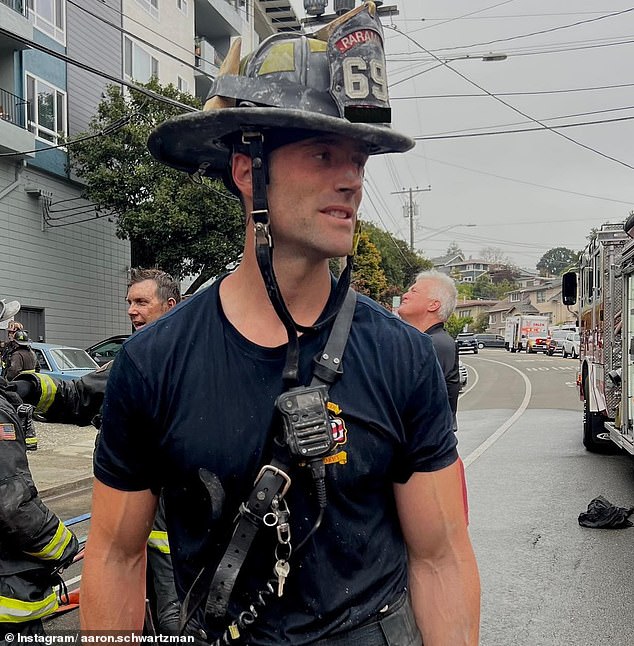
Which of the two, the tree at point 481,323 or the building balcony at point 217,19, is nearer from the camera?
the building balcony at point 217,19

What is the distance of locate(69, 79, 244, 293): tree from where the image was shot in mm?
20172

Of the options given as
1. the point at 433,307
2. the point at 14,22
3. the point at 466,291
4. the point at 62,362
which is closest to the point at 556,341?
the point at 14,22

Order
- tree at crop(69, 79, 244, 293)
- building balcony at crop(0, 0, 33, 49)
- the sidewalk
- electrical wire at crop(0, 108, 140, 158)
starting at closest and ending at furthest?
the sidewalk → building balcony at crop(0, 0, 33, 49) → electrical wire at crop(0, 108, 140, 158) → tree at crop(69, 79, 244, 293)

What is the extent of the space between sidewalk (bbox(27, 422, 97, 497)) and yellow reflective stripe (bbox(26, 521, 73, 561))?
4.65 meters

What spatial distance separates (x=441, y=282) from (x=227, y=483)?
4.03 meters

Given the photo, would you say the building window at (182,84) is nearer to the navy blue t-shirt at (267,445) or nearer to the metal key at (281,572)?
the navy blue t-shirt at (267,445)

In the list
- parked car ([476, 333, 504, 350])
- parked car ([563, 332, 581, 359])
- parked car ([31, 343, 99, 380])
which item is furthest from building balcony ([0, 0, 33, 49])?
parked car ([476, 333, 504, 350])

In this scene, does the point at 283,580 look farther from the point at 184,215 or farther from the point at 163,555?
the point at 184,215

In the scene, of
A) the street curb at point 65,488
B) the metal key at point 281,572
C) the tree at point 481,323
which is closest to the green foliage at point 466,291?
the tree at point 481,323

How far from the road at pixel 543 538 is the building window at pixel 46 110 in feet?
40.9

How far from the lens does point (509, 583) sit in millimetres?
5625

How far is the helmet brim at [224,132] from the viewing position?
1.72 m

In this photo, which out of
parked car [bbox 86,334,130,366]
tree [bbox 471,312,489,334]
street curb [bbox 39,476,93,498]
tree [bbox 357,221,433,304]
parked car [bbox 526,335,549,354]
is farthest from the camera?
tree [bbox 471,312,489,334]

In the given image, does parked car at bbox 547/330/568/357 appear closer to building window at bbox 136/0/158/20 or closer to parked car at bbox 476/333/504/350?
parked car at bbox 476/333/504/350
